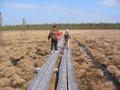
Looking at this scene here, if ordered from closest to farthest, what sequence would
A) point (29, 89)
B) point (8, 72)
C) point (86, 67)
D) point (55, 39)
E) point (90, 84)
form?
point (29, 89)
point (90, 84)
point (8, 72)
point (86, 67)
point (55, 39)

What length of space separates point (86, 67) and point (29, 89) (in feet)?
21.5

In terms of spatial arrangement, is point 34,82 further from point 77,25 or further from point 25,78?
point 77,25

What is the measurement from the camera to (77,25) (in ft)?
537

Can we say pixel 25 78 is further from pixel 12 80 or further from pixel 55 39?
pixel 55 39

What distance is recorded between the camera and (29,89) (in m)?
10.3

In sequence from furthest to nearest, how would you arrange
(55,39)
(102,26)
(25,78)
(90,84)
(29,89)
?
(102,26) → (55,39) → (25,78) → (90,84) → (29,89)

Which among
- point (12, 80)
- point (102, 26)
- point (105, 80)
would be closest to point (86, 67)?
point (105, 80)

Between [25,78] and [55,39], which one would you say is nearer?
[25,78]

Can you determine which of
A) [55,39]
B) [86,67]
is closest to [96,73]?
[86,67]

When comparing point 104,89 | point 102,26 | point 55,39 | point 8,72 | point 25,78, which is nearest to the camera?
point 104,89

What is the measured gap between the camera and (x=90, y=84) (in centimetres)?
1209

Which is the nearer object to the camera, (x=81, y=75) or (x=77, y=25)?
(x=81, y=75)

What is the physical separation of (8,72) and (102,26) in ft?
484

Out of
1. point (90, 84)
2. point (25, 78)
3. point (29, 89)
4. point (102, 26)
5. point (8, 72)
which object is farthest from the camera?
point (102, 26)
